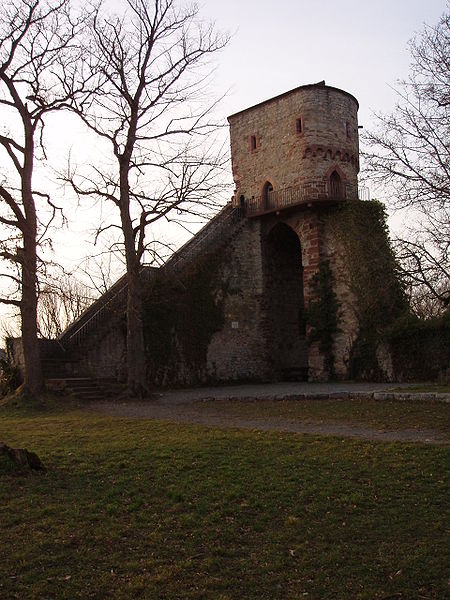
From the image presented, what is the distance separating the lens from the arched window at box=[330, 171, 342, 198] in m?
25.2

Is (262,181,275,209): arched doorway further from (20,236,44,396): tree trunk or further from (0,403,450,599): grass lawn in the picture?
(0,403,450,599): grass lawn

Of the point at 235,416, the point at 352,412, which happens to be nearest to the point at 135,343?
the point at 235,416

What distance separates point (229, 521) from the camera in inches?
253

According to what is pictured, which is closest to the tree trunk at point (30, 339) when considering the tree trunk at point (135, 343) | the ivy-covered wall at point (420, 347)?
the tree trunk at point (135, 343)

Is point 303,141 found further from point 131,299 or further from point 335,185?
point 131,299

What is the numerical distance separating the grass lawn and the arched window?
55.4 ft

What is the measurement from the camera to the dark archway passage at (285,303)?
2688 cm

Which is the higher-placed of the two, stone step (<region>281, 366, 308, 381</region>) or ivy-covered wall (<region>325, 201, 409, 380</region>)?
ivy-covered wall (<region>325, 201, 409, 380</region>)

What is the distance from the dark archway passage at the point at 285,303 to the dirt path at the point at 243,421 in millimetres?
10276

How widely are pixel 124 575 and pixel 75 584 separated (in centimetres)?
41

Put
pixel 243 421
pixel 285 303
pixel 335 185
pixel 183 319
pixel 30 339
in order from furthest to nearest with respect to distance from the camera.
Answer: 1. pixel 285 303
2. pixel 335 185
3. pixel 183 319
4. pixel 30 339
5. pixel 243 421

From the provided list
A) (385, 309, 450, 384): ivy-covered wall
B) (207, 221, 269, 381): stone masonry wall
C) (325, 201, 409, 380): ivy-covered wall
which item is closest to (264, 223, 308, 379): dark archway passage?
(207, 221, 269, 381): stone masonry wall

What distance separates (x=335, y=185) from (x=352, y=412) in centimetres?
1419

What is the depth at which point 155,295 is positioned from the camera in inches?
900
